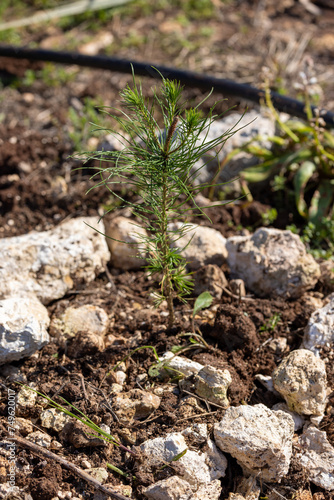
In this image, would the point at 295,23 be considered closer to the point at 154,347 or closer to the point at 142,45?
the point at 142,45

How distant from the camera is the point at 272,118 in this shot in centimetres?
376

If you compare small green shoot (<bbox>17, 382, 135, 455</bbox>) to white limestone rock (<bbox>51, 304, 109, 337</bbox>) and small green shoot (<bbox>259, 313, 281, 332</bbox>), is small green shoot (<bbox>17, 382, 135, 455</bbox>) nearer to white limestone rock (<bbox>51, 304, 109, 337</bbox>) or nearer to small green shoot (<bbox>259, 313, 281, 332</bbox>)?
white limestone rock (<bbox>51, 304, 109, 337</bbox>)

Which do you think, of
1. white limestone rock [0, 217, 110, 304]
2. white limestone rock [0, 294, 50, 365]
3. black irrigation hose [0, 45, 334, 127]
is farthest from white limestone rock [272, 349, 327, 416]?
black irrigation hose [0, 45, 334, 127]

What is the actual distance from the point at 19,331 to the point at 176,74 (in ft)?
8.98

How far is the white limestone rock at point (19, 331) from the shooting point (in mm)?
2227

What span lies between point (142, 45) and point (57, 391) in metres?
4.26

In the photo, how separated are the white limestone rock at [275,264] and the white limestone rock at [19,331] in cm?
116

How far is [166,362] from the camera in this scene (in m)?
2.31

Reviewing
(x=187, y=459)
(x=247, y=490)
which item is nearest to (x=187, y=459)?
(x=187, y=459)

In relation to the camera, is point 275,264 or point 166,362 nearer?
point 166,362

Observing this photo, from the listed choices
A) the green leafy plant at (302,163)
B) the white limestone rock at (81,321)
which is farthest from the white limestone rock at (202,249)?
the green leafy plant at (302,163)

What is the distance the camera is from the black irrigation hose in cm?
365

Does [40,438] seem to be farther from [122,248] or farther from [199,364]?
[122,248]

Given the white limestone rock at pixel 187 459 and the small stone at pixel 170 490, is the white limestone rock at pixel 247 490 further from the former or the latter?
the small stone at pixel 170 490
